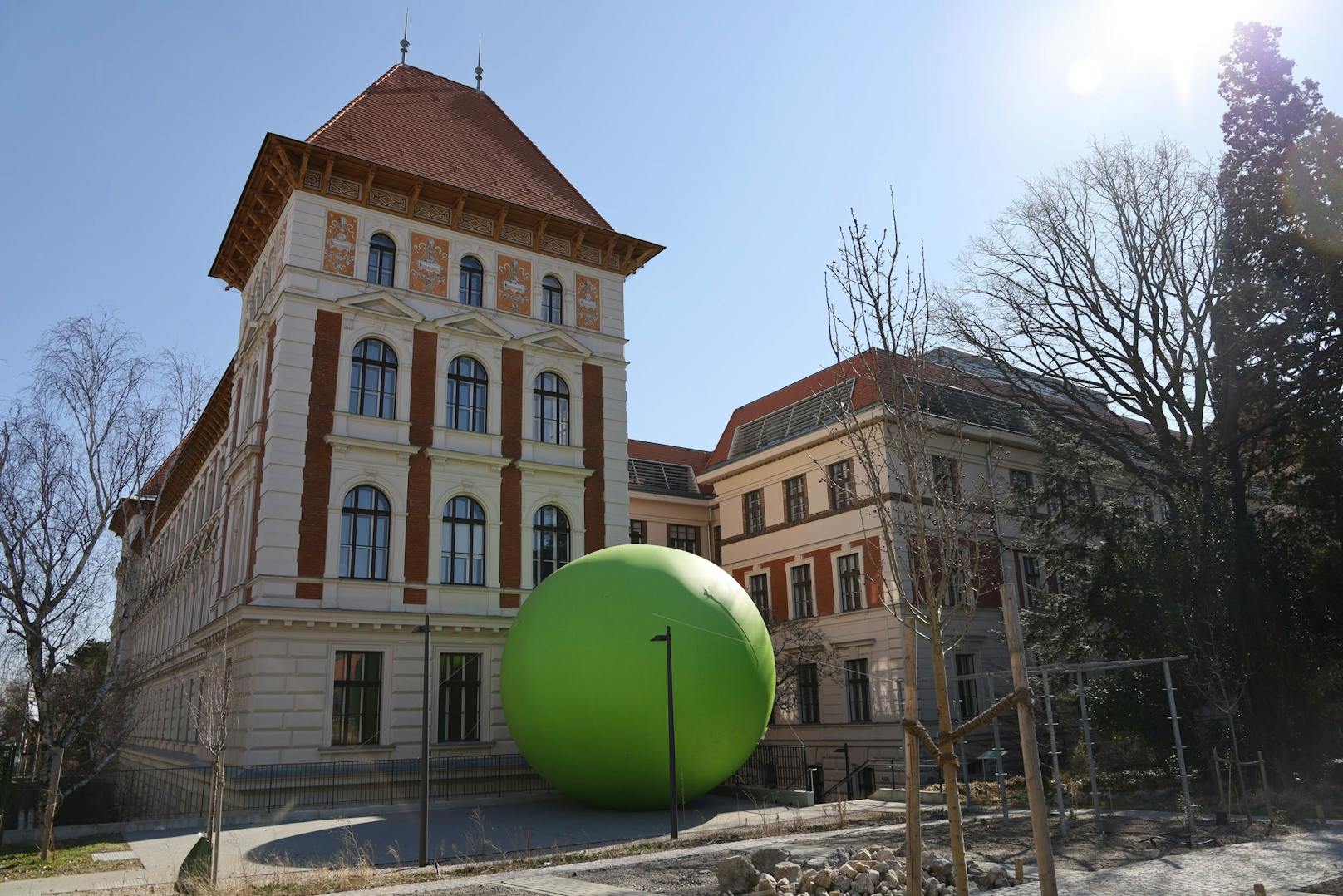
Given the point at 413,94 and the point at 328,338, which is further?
the point at 413,94

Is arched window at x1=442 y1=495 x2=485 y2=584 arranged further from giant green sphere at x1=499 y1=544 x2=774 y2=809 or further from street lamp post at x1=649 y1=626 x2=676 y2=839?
street lamp post at x1=649 y1=626 x2=676 y2=839

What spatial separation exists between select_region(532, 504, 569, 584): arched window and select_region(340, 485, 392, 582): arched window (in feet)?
13.5

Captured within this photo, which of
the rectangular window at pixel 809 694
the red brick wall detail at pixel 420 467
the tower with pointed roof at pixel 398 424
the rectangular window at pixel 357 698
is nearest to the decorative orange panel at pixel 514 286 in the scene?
the tower with pointed roof at pixel 398 424

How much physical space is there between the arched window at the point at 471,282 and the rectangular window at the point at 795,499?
1511 centimetres

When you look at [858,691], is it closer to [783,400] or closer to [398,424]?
[783,400]

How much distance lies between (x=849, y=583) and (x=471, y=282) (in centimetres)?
1680

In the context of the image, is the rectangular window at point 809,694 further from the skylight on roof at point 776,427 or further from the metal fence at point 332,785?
the skylight on roof at point 776,427

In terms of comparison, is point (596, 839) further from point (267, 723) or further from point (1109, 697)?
point (1109, 697)

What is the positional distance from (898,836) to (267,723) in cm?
1390

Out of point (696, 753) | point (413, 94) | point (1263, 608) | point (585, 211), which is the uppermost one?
point (413, 94)

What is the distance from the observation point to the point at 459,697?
74.7ft

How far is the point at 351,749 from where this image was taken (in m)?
20.8

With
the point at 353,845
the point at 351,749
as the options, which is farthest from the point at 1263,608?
the point at 351,749

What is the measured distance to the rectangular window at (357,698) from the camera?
21.1 m
